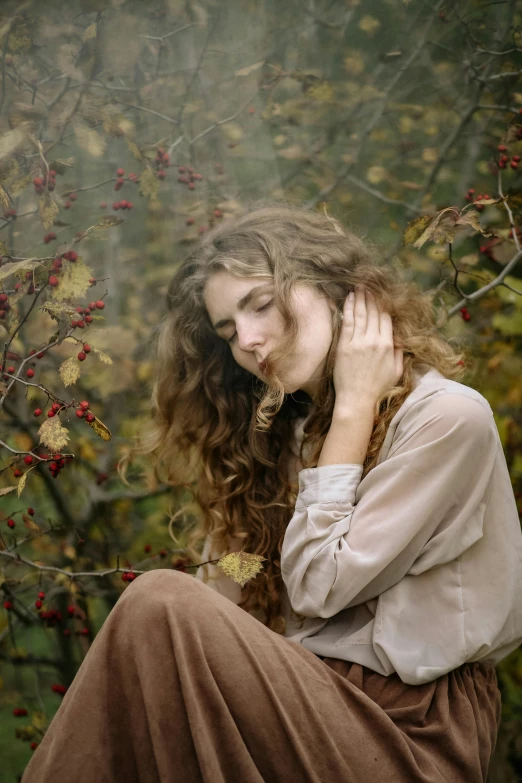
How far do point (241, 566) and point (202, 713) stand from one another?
0.40 m

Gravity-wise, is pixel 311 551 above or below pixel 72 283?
below

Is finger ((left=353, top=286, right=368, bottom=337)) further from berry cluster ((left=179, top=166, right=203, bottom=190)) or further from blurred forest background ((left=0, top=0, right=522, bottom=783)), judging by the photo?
berry cluster ((left=179, top=166, right=203, bottom=190))

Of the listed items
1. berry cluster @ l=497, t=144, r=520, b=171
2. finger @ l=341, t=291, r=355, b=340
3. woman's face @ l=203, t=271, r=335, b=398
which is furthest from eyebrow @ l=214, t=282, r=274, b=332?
berry cluster @ l=497, t=144, r=520, b=171

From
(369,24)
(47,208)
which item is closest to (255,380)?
(47,208)

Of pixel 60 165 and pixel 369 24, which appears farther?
pixel 369 24

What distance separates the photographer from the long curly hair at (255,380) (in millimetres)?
1926

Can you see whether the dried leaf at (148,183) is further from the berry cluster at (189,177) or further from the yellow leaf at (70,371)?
the yellow leaf at (70,371)

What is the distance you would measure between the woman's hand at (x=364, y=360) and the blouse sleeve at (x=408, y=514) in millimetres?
146

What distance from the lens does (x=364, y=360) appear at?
1841mm

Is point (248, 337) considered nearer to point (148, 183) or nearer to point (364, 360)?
point (364, 360)

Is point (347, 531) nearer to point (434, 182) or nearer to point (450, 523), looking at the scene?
point (450, 523)

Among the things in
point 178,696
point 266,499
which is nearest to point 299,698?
point 178,696

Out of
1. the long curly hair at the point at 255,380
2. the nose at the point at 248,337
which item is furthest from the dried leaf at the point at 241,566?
the nose at the point at 248,337

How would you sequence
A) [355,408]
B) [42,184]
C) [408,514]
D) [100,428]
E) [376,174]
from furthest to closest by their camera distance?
[376,174] → [42,184] → [355,408] → [100,428] → [408,514]
